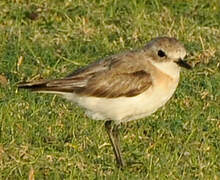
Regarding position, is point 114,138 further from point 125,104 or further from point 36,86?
point 36,86

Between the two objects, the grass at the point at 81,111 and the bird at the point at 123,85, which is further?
the bird at the point at 123,85

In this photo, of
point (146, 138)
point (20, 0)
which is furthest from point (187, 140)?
point (20, 0)

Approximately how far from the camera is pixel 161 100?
7.72 metres

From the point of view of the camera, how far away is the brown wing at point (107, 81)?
7750 millimetres

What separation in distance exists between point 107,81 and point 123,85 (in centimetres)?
15

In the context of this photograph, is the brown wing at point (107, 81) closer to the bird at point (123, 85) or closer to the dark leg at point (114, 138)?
the bird at point (123, 85)

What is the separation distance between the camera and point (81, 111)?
8.75 meters

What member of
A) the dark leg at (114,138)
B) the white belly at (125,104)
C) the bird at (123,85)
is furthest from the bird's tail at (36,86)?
the dark leg at (114,138)

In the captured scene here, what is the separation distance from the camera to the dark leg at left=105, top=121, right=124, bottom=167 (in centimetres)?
771

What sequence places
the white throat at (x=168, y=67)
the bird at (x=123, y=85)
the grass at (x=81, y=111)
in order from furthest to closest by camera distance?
the white throat at (x=168, y=67)
the bird at (x=123, y=85)
the grass at (x=81, y=111)

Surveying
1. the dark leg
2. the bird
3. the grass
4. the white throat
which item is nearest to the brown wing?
the bird

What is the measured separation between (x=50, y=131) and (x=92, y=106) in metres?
0.67

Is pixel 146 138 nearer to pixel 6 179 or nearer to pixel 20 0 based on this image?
pixel 6 179

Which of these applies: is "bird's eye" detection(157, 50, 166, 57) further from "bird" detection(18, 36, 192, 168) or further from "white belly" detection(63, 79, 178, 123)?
"white belly" detection(63, 79, 178, 123)
